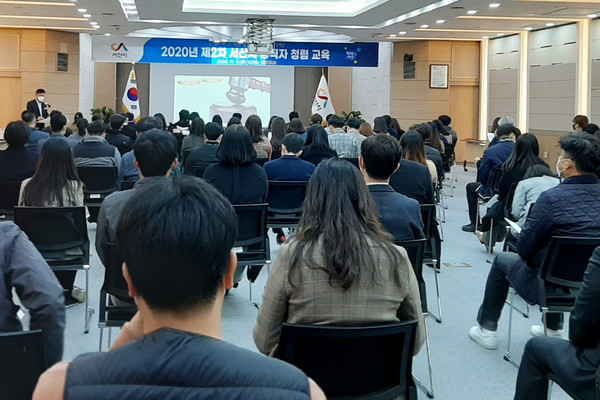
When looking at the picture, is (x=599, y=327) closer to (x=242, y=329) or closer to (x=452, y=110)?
(x=242, y=329)

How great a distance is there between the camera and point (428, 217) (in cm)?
456

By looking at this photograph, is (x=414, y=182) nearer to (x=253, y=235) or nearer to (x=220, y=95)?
(x=253, y=235)

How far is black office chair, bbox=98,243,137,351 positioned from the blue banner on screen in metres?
13.0

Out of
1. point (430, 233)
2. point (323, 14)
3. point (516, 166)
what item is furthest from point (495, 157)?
point (323, 14)

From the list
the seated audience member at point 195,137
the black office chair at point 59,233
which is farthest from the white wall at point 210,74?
the black office chair at point 59,233

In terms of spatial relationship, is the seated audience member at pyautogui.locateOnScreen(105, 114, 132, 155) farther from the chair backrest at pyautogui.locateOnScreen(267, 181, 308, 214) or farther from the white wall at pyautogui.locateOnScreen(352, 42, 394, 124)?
the white wall at pyautogui.locateOnScreen(352, 42, 394, 124)

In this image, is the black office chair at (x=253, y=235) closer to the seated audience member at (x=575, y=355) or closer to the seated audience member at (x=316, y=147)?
the seated audience member at (x=575, y=355)

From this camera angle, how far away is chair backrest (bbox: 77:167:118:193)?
652 cm

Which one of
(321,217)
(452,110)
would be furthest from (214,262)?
(452,110)

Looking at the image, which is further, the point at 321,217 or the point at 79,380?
the point at 321,217

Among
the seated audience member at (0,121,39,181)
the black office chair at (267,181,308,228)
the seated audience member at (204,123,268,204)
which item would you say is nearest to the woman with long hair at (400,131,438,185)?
the black office chair at (267,181,308,228)

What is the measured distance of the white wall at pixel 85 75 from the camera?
16.2m

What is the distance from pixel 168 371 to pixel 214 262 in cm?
19

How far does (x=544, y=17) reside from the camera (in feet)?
39.8
